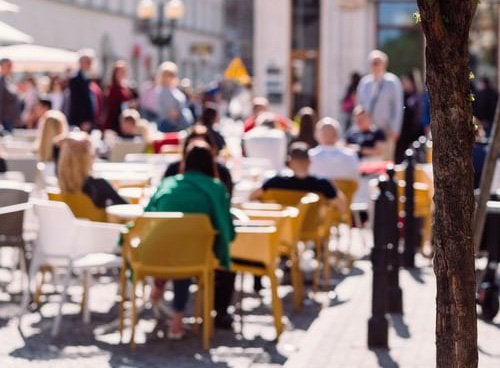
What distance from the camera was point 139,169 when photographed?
16.0m

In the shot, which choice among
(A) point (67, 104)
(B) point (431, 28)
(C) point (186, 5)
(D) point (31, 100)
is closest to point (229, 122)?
(C) point (186, 5)

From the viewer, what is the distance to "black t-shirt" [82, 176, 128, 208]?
11.7m

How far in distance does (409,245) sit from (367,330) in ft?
15.5

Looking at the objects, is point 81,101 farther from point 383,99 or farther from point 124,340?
point 124,340

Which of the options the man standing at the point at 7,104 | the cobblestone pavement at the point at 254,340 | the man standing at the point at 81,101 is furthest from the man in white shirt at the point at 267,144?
the cobblestone pavement at the point at 254,340

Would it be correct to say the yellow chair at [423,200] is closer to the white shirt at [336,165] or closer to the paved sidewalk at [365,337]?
the white shirt at [336,165]

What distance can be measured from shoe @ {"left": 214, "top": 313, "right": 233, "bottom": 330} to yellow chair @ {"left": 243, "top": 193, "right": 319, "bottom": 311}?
81cm

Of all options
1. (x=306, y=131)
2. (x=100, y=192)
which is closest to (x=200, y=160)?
(x=100, y=192)

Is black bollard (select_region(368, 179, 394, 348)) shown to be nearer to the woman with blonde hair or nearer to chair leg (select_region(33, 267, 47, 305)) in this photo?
the woman with blonde hair

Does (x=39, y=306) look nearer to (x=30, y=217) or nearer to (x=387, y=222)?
(x=387, y=222)

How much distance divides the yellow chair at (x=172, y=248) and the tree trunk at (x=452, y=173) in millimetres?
4727

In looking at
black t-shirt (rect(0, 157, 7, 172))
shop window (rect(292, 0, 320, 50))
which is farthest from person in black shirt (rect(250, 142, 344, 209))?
shop window (rect(292, 0, 320, 50))

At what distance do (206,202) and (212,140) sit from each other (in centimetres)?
177

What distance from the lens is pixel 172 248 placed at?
996cm
